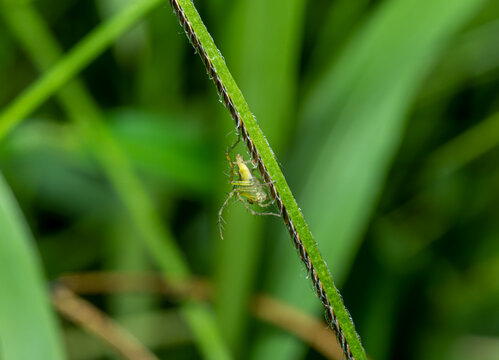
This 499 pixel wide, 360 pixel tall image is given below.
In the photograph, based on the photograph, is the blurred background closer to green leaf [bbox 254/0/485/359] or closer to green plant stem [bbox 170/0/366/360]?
green leaf [bbox 254/0/485/359]

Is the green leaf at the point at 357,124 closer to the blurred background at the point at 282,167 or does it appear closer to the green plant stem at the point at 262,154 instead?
the blurred background at the point at 282,167

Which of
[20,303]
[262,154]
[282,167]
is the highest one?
[282,167]

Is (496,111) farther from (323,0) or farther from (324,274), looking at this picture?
(324,274)

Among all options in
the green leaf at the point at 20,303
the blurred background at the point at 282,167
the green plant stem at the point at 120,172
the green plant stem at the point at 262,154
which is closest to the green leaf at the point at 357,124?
the blurred background at the point at 282,167

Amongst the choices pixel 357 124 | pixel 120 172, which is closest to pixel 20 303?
pixel 120 172

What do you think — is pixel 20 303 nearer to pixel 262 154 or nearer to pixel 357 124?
pixel 262 154

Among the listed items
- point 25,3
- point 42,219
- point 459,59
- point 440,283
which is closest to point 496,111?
point 459,59
